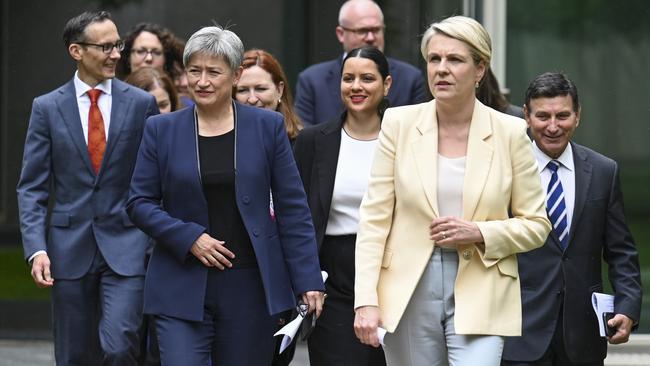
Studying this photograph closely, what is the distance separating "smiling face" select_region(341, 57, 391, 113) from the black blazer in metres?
0.14

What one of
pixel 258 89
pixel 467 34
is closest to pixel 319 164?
pixel 258 89

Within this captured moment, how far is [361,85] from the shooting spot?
7.57 m

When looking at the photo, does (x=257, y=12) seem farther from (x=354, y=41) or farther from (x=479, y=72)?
(x=479, y=72)

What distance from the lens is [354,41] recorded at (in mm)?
9789

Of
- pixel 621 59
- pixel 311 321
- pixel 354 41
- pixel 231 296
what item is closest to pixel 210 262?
pixel 231 296

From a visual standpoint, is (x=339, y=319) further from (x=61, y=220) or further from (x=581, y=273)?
(x=61, y=220)

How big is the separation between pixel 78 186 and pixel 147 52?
2448mm

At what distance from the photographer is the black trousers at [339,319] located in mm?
7297

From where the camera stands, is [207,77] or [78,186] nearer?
[207,77]

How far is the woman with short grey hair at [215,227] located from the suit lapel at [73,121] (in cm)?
124

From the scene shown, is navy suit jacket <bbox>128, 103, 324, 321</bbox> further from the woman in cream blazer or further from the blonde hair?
the blonde hair

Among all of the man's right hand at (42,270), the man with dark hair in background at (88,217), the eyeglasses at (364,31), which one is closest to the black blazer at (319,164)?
the man with dark hair in background at (88,217)

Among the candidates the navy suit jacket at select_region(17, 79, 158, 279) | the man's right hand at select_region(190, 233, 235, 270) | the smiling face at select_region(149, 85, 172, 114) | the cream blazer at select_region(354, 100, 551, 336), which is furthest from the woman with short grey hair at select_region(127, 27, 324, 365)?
the smiling face at select_region(149, 85, 172, 114)

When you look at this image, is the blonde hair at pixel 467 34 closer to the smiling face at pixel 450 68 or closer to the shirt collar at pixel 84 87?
the smiling face at pixel 450 68
